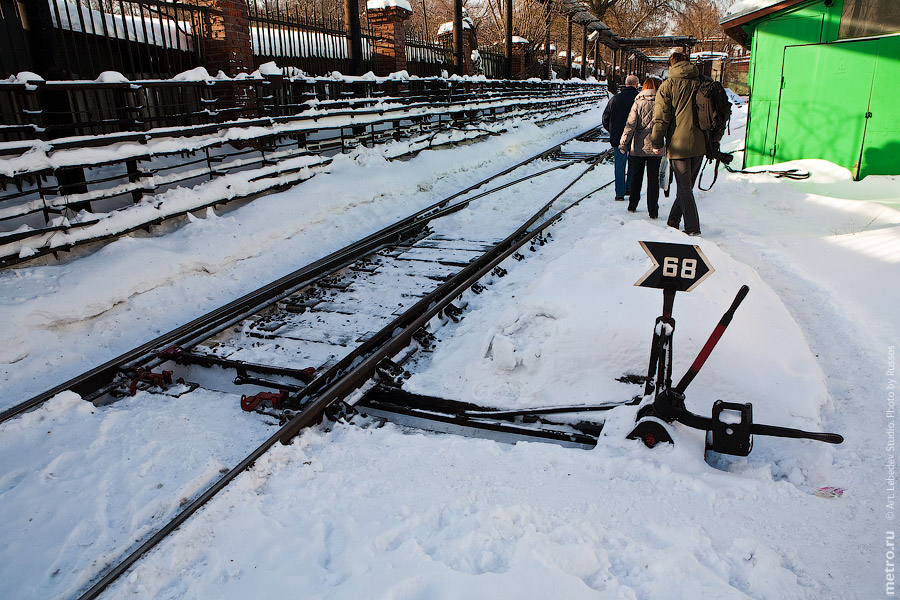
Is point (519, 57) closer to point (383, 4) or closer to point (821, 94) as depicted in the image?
point (383, 4)

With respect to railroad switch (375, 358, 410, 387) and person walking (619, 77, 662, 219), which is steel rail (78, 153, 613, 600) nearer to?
railroad switch (375, 358, 410, 387)

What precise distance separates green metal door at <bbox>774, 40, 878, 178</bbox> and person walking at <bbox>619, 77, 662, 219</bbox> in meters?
3.66

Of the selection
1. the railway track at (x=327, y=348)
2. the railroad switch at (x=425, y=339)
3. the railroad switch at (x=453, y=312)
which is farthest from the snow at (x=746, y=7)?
the railroad switch at (x=425, y=339)

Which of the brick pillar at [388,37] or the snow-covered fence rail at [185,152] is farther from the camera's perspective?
the brick pillar at [388,37]

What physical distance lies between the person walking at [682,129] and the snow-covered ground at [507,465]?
1.23 metres

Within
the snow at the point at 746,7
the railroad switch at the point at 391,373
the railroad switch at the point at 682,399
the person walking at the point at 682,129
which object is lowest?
the railroad switch at the point at 391,373

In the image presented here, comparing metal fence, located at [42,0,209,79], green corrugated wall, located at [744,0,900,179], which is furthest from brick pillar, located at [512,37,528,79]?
metal fence, located at [42,0,209,79]

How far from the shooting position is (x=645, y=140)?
8383mm

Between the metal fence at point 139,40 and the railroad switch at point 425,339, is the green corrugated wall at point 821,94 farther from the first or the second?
the railroad switch at point 425,339

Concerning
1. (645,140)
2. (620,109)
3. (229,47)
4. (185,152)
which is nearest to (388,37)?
(229,47)

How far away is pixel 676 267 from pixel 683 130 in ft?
15.3

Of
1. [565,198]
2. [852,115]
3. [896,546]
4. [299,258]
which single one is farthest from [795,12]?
[896,546]

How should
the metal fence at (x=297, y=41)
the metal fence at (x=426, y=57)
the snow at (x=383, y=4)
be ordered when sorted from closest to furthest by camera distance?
the metal fence at (x=297, y=41)
the snow at (x=383, y=4)
the metal fence at (x=426, y=57)

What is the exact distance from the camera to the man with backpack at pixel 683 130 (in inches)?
279
